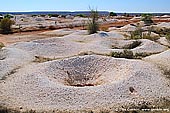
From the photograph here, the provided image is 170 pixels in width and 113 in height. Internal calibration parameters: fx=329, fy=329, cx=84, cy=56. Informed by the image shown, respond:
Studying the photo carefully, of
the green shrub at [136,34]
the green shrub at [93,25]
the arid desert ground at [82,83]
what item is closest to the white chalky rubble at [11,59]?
the arid desert ground at [82,83]

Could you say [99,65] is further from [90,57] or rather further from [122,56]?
[122,56]

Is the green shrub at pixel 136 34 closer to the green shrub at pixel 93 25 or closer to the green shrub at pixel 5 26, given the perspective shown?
the green shrub at pixel 93 25

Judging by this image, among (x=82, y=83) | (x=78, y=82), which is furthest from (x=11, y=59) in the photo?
(x=82, y=83)

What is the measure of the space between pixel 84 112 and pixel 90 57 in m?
7.63

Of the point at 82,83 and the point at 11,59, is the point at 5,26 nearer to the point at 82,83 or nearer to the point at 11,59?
the point at 11,59

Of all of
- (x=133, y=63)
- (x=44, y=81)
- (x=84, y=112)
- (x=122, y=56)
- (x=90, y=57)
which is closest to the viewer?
(x=84, y=112)

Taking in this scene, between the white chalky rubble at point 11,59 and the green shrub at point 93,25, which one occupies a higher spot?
the green shrub at point 93,25

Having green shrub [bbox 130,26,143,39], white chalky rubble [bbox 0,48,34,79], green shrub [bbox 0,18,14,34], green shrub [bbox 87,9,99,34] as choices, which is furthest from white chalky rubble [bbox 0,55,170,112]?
green shrub [bbox 0,18,14,34]

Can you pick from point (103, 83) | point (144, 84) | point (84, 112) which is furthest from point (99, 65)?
point (84, 112)

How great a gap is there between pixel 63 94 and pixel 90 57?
608 cm

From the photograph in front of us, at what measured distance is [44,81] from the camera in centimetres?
1702

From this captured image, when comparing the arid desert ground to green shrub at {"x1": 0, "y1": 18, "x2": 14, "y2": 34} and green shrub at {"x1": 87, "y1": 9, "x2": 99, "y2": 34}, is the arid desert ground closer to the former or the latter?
green shrub at {"x1": 87, "y1": 9, "x2": 99, "y2": 34}

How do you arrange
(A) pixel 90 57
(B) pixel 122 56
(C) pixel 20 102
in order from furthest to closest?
(B) pixel 122 56 < (A) pixel 90 57 < (C) pixel 20 102

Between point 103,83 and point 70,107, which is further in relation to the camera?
point 103,83
